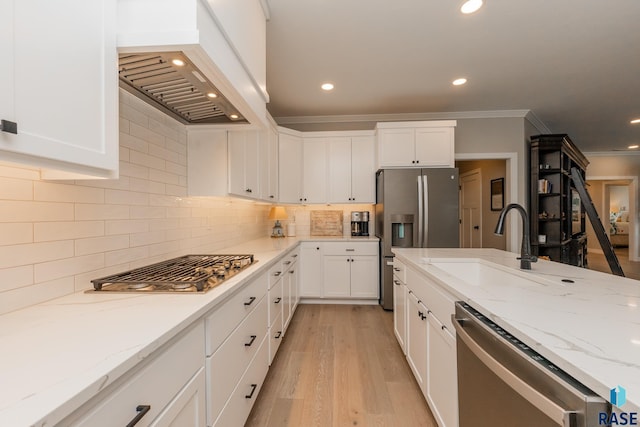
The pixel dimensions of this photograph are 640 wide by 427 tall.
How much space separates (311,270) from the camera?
363cm

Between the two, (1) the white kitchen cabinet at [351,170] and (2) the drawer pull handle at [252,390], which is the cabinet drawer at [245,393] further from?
(1) the white kitchen cabinet at [351,170]

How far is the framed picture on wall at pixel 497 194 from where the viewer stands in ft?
15.2

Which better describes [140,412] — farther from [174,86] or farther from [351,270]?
[351,270]

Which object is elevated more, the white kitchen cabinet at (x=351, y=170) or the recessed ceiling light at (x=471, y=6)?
the recessed ceiling light at (x=471, y=6)

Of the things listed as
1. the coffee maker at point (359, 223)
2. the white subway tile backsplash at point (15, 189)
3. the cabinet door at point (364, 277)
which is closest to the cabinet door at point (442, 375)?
the white subway tile backsplash at point (15, 189)

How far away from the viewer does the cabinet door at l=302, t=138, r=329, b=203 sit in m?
3.85

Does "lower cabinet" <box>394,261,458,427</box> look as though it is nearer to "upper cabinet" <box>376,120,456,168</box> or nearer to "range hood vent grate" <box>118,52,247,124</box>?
"range hood vent grate" <box>118,52,247,124</box>

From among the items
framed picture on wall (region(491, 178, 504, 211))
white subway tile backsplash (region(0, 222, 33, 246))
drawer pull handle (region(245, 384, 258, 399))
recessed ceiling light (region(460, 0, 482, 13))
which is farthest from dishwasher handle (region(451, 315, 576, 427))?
framed picture on wall (region(491, 178, 504, 211))

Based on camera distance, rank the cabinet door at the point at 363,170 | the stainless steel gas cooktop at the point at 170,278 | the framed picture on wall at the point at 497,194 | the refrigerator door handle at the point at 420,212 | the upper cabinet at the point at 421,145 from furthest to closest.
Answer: the framed picture on wall at the point at 497,194 < the cabinet door at the point at 363,170 < the upper cabinet at the point at 421,145 < the refrigerator door handle at the point at 420,212 < the stainless steel gas cooktop at the point at 170,278

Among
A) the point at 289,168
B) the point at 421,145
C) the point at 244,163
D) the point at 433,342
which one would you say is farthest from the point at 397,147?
the point at 433,342

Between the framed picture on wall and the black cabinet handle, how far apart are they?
5.39 meters

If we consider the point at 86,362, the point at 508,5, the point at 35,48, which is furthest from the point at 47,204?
the point at 508,5

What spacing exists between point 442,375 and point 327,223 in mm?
2910

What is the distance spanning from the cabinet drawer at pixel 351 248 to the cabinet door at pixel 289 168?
769 mm
